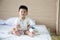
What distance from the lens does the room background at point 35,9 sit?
133 inches

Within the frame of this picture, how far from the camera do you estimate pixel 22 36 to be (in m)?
2.43

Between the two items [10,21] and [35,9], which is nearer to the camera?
[10,21]

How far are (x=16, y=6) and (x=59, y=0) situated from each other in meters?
0.89

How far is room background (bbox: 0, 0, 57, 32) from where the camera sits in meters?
3.39

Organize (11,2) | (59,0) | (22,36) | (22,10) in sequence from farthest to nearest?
1. (11,2)
2. (59,0)
3. (22,10)
4. (22,36)

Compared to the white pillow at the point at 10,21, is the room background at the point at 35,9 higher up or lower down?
higher up

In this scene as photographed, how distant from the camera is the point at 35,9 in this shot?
11.2 ft

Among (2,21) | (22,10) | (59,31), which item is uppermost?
(22,10)

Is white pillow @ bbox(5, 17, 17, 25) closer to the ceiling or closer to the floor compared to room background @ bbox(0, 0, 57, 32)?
closer to the floor

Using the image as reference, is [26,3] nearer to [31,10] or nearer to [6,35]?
[31,10]

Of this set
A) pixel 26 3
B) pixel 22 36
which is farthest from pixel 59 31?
pixel 22 36

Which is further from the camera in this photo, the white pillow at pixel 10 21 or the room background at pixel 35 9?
the room background at pixel 35 9

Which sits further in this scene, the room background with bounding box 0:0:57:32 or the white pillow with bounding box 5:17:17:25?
the room background with bounding box 0:0:57:32

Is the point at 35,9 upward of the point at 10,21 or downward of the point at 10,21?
upward
